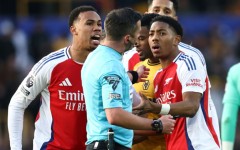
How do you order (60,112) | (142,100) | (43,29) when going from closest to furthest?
(142,100), (60,112), (43,29)

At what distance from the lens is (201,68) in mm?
10625

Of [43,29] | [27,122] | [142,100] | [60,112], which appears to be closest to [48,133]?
[60,112]

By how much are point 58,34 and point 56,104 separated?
38.8 feet

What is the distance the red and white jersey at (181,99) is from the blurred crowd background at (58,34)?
9345 millimetres

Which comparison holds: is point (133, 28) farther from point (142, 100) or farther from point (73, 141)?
point (73, 141)

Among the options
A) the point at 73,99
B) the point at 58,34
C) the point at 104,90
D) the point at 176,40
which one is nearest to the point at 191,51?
the point at 176,40

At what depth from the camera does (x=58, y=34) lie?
74.4 ft

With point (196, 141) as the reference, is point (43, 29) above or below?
above

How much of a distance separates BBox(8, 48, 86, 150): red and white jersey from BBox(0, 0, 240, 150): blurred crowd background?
8.89 meters

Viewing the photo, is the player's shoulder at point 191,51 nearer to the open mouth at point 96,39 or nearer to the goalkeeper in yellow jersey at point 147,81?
the goalkeeper in yellow jersey at point 147,81

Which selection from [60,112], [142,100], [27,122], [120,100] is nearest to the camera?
[120,100]

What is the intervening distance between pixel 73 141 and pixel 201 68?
1651 millimetres

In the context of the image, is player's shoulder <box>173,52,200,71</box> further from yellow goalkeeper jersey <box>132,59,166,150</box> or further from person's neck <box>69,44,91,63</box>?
person's neck <box>69,44,91,63</box>

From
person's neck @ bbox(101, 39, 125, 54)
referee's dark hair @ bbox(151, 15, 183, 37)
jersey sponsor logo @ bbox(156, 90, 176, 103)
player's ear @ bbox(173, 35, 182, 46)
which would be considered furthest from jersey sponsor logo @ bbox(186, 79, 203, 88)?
person's neck @ bbox(101, 39, 125, 54)
